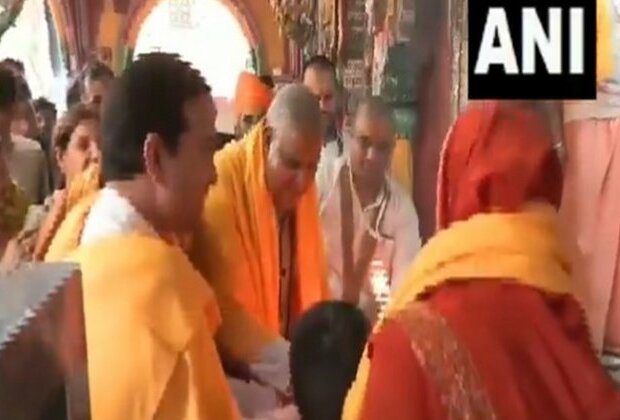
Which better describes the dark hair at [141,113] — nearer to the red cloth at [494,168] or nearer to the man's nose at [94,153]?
the man's nose at [94,153]

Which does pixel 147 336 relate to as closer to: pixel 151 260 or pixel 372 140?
pixel 151 260

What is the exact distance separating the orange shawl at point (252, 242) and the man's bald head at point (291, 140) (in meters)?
0.01

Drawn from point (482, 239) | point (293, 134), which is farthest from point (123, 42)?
point (482, 239)

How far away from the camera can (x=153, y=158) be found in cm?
100

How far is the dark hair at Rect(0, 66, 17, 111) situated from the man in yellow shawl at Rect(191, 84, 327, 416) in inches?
10.3

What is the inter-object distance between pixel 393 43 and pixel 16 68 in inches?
17.0

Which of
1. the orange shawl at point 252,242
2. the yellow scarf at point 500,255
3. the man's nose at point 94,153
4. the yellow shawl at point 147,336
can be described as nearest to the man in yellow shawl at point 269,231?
the orange shawl at point 252,242

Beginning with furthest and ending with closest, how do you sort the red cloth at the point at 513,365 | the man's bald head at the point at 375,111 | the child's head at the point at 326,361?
the man's bald head at the point at 375,111, the child's head at the point at 326,361, the red cloth at the point at 513,365

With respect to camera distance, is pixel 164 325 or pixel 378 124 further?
pixel 378 124

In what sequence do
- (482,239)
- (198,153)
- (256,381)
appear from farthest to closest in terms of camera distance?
(256,381)
(198,153)
(482,239)

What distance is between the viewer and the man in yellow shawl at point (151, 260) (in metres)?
0.92

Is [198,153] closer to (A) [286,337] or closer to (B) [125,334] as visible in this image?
(B) [125,334]

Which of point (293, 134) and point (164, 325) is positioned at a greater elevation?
point (293, 134)

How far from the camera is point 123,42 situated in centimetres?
125
